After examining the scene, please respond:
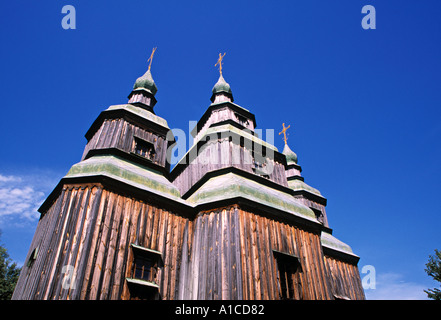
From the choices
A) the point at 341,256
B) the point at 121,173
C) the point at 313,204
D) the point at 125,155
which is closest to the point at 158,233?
the point at 121,173

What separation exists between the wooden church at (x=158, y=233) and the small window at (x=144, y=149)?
5 cm

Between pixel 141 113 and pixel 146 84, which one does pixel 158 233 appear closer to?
pixel 141 113

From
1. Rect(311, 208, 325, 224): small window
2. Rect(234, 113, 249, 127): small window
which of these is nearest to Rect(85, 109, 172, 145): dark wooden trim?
Rect(234, 113, 249, 127): small window

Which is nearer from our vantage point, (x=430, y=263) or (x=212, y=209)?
(x=212, y=209)

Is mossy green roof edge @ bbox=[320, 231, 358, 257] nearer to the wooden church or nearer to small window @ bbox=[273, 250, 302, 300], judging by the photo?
the wooden church

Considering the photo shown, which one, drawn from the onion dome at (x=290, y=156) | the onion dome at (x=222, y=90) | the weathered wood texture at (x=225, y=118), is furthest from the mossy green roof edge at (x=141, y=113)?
the onion dome at (x=290, y=156)

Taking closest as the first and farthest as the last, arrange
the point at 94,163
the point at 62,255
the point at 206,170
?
1. the point at 62,255
2. the point at 94,163
3. the point at 206,170

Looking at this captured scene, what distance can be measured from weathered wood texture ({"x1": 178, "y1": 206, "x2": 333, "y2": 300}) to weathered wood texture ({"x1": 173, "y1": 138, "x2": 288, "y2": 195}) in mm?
3340

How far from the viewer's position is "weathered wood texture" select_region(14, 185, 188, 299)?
310 inches

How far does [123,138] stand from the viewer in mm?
12805

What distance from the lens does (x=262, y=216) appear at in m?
10.7
